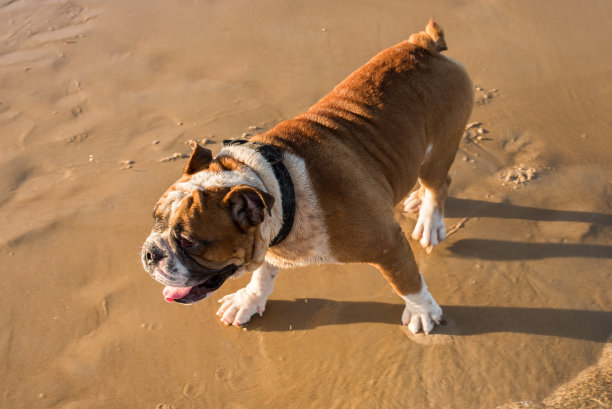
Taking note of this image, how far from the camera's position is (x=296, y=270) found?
15.1ft

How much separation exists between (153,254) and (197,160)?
66cm

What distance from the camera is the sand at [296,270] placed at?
379 centimetres

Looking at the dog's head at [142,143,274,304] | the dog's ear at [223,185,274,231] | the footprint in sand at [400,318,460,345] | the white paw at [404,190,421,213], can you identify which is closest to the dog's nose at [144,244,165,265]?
the dog's head at [142,143,274,304]

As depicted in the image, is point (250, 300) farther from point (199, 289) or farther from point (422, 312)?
point (422, 312)

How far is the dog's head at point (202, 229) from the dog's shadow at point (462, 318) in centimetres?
126

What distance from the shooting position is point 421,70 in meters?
3.97

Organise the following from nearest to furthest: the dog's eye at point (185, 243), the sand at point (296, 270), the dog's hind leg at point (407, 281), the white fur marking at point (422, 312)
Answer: the dog's eye at point (185, 243)
the dog's hind leg at point (407, 281)
the sand at point (296, 270)
the white fur marking at point (422, 312)

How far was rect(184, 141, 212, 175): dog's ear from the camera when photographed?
10.7ft

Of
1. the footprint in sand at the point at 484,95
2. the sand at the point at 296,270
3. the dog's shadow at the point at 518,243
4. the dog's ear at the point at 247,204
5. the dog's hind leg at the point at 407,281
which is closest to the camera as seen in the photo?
the dog's ear at the point at 247,204

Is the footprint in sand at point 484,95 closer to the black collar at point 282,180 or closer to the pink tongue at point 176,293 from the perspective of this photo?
the black collar at point 282,180

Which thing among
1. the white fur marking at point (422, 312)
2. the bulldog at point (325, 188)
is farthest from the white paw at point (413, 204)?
the white fur marking at point (422, 312)

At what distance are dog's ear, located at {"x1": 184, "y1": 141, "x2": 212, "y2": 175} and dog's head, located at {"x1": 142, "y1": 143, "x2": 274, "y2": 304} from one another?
0.18m

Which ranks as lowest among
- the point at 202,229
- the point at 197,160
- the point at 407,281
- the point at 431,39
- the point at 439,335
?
the point at 439,335

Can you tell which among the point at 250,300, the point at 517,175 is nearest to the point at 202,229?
the point at 250,300
